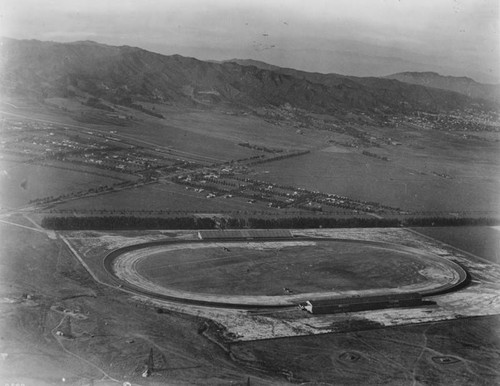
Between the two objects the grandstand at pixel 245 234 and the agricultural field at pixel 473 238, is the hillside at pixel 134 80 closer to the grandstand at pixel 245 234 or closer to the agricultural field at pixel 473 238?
the grandstand at pixel 245 234

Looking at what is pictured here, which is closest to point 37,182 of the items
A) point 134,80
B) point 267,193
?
point 267,193

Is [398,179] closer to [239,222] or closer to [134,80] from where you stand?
[239,222]

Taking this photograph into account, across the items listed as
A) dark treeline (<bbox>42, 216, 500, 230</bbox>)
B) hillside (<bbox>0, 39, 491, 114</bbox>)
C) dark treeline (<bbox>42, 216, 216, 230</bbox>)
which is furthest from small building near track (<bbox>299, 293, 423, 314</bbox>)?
hillside (<bbox>0, 39, 491, 114</bbox>)

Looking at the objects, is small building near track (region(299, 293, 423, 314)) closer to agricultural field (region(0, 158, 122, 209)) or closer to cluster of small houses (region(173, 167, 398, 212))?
cluster of small houses (region(173, 167, 398, 212))

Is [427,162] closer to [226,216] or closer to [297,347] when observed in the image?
[226,216]

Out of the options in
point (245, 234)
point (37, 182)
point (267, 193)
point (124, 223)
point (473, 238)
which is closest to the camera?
point (124, 223)

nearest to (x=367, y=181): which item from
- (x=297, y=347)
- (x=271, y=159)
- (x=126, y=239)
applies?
(x=271, y=159)

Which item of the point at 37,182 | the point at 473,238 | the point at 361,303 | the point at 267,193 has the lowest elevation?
the point at 361,303
